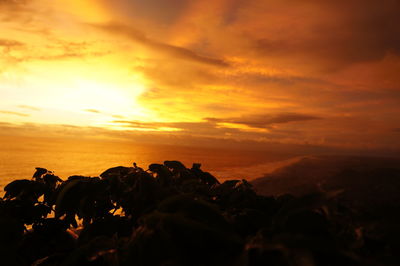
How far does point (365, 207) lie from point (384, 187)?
71.7 inches

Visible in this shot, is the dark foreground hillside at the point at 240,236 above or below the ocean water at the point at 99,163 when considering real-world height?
above

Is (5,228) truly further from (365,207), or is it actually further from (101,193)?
(365,207)

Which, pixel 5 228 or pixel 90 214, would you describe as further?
pixel 90 214

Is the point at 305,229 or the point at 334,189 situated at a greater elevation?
the point at 334,189

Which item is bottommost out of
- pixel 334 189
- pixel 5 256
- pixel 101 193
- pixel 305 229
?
pixel 5 256

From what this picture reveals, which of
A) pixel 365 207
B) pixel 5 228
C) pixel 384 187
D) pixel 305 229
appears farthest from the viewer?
pixel 384 187

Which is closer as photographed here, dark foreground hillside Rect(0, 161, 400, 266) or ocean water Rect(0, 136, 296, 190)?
dark foreground hillside Rect(0, 161, 400, 266)

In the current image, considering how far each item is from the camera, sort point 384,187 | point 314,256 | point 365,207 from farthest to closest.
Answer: point 384,187 → point 365,207 → point 314,256

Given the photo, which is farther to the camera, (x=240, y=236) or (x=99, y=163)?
(x=99, y=163)

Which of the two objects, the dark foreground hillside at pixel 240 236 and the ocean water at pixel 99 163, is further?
the ocean water at pixel 99 163

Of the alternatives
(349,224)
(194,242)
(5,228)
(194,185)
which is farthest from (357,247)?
(5,228)

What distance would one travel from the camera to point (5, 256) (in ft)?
3.82

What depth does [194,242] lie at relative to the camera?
2.66ft

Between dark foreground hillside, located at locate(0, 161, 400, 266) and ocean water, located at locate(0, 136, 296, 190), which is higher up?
dark foreground hillside, located at locate(0, 161, 400, 266)
